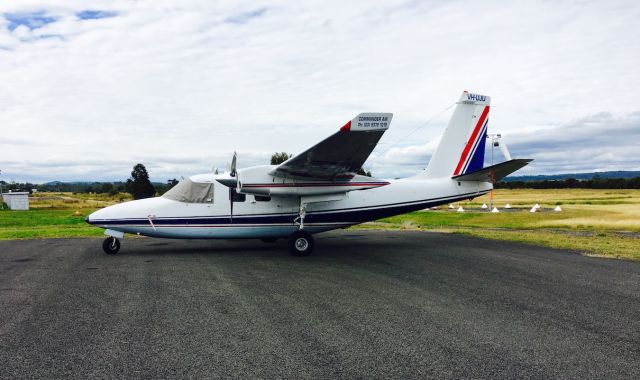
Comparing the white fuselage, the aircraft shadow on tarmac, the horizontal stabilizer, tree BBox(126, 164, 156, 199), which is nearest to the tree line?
tree BBox(126, 164, 156, 199)

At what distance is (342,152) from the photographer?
11.9 metres

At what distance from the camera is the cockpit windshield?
14.3 m

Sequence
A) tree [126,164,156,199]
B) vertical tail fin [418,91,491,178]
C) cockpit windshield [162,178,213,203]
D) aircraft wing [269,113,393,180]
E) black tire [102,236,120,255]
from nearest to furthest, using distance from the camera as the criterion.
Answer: aircraft wing [269,113,393,180] → black tire [102,236,120,255] → cockpit windshield [162,178,213,203] → vertical tail fin [418,91,491,178] → tree [126,164,156,199]

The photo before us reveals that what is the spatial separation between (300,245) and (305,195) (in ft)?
5.50

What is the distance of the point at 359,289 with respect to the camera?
28.0 ft

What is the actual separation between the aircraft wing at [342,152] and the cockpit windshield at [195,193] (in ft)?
7.73

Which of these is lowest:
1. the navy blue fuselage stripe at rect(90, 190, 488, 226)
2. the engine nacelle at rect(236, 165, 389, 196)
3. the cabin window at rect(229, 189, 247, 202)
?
the navy blue fuselage stripe at rect(90, 190, 488, 226)

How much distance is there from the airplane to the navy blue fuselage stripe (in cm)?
3

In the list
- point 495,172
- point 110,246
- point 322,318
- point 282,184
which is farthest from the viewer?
point 495,172

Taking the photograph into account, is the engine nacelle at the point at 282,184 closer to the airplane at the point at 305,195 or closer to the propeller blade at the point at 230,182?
the airplane at the point at 305,195

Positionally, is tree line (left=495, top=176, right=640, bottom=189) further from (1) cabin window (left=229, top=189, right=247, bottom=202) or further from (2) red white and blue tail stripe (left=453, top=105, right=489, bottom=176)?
(1) cabin window (left=229, top=189, right=247, bottom=202)

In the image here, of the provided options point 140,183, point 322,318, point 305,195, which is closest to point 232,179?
point 305,195

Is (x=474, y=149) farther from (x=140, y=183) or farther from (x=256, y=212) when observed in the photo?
(x=140, y=183)

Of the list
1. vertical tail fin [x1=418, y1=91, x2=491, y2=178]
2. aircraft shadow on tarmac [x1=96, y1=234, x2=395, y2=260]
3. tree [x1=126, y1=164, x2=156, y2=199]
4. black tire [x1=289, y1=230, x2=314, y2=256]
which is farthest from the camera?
tree [x1=126, y1=164, x2=156, y2=199]
